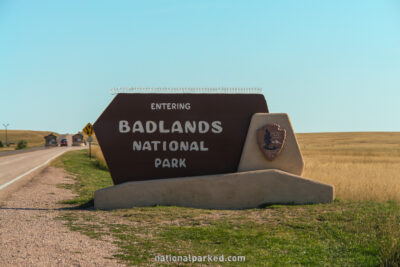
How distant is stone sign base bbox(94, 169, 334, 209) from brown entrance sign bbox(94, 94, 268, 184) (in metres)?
0.63

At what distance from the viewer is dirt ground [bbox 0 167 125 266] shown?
6.73 meters

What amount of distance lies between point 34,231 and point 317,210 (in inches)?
284

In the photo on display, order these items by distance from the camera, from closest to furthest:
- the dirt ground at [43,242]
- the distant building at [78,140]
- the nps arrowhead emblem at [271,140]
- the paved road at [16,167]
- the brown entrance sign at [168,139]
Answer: the dirt ground at [43,242] < the nps arrowhead emblem at [271,140] < the brown entrance sign at [168,139] < the paved road at [16,167] < the distant building at [78,140]

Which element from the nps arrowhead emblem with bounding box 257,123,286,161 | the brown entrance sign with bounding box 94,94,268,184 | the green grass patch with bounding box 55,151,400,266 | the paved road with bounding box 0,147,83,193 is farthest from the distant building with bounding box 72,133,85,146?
the nps arrowhead emblem with bounding box 257,123,286,161

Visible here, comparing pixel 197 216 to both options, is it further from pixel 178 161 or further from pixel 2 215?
pixel 2 215

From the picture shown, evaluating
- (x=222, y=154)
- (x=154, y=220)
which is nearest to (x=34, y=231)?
(x=154, y=220)

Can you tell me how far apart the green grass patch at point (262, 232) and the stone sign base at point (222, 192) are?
0.56m

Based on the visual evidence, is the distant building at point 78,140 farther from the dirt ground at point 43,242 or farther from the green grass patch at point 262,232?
the green grass patch at point 262,232

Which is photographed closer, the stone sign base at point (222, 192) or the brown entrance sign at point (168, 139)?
the stone sign base at point (222, 192)

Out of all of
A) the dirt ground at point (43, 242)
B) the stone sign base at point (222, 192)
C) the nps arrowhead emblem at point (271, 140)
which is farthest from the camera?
the nps arrowhead emblem at point (271, 140)

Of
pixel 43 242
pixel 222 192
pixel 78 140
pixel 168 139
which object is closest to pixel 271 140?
pixel 222 192

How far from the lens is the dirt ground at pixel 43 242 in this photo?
6.73 meters

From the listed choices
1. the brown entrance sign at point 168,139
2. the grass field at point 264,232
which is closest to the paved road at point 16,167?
the brown entrance sign at point 168,139

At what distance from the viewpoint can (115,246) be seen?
Answer: 309 inches
